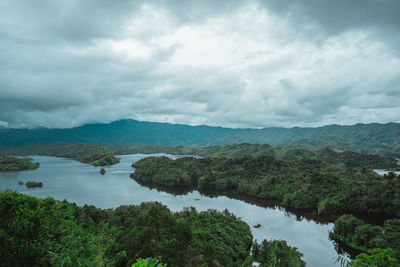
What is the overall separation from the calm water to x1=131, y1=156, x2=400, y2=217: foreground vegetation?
32.3 feet

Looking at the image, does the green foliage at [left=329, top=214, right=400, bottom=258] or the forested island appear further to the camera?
the forested island

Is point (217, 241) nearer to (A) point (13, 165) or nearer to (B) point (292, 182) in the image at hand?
(B) point (292, 182)

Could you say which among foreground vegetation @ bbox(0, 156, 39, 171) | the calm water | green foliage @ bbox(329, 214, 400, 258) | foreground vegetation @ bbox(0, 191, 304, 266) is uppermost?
foreground vegetation @ bbox(0, 191, 304, 266)

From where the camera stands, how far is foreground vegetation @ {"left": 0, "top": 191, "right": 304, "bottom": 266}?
40.3ft

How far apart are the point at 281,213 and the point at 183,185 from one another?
5081cm

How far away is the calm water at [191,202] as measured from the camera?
160 feet

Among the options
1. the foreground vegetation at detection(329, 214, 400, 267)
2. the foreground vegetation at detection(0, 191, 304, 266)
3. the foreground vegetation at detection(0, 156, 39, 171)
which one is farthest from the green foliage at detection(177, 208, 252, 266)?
the foreground vegetation at detection(0, 156, 39, 171)

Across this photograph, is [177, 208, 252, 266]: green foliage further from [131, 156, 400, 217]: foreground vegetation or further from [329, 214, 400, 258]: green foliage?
[131, 156, 400, 217]: foreground vegetation

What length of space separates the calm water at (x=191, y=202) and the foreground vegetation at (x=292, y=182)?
9.84 meters

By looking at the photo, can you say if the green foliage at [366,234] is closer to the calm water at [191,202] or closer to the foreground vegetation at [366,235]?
the foreground vegetation at [366,235]

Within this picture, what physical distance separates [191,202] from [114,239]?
6985cm

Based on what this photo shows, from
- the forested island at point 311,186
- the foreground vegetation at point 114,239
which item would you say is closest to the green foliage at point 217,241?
the foreground vegetation at point 114,239

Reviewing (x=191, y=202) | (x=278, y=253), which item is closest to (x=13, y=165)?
(x=191, y=202)

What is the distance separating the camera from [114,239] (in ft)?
41.8
